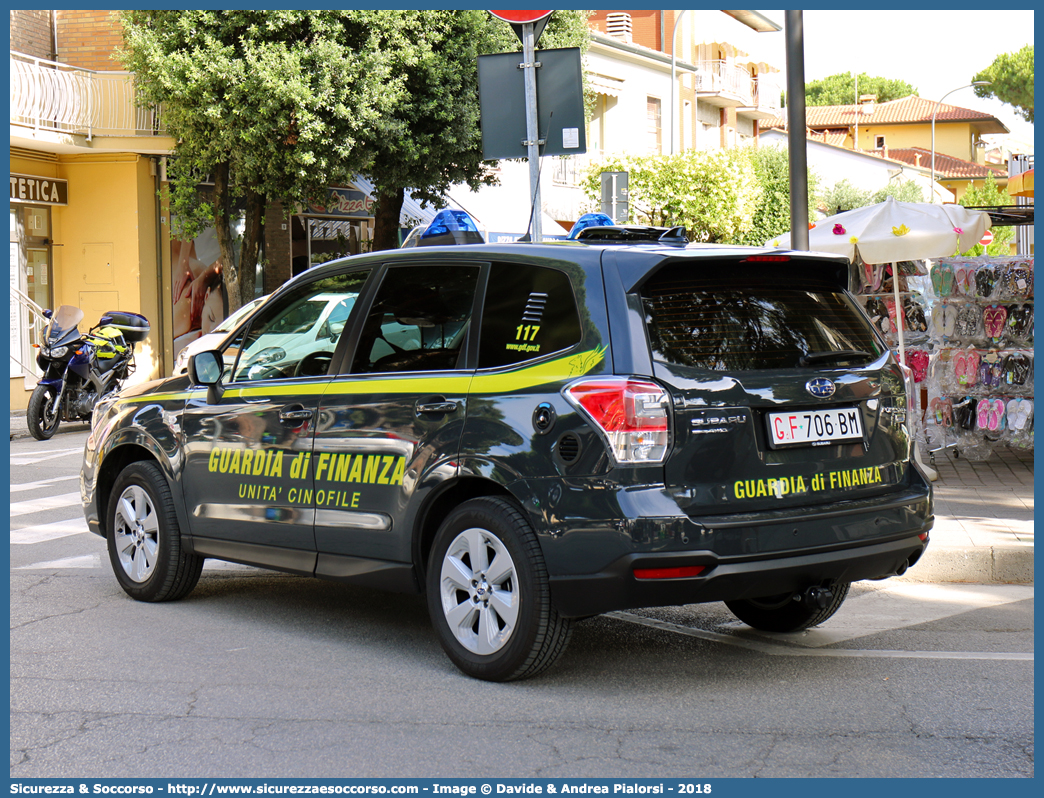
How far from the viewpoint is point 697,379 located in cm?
455

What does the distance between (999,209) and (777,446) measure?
8657 millimetres

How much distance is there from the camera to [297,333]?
593cm

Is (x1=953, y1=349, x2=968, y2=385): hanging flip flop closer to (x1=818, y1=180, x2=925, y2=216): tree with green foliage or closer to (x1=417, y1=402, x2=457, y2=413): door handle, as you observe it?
(x1=417, y1=402, x2=457, y2=413): door handle

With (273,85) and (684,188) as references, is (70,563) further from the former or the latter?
(684,188)

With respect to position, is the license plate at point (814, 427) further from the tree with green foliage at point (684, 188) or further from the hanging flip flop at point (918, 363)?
the tree with green foliage at point (684, 188)

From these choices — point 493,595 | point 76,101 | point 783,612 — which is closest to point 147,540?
point 493,595

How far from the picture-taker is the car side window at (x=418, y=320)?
5172 mm

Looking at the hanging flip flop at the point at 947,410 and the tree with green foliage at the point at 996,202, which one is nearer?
the hanging flip flop at the point at 947,410

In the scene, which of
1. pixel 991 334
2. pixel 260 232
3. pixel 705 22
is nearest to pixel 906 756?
pixel 991 334

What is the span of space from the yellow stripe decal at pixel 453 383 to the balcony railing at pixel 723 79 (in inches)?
1702

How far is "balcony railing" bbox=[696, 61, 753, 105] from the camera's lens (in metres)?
49.1

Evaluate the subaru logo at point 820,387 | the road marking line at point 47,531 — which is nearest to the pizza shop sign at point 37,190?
the road marking line at point 47,531

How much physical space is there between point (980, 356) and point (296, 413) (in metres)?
7.34

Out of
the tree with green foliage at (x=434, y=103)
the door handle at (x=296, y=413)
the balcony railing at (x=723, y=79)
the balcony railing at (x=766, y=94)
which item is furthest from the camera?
the balcony railing at (x=766, y=94)
